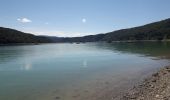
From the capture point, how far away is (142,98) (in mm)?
14195

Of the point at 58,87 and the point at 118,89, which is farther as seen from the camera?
the point at 58,87

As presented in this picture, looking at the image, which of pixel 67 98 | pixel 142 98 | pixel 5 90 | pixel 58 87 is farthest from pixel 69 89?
pixel 142 98

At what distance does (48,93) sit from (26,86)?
3921 millimetres

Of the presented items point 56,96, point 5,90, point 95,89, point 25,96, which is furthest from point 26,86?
point 95,89

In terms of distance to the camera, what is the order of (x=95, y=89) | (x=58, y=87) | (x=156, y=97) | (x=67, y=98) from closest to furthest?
(x=156, y=97) < (x=67, y=98) < (x=95, y=89) < (x=58, y=87)

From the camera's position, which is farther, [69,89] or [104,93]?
[69,89]

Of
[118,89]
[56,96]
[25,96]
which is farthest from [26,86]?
[118,89]

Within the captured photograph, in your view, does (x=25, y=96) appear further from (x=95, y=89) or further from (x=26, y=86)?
(x=95, y=89)

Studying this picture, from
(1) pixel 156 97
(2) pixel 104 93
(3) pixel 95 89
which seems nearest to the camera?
(1) pixel 156 97

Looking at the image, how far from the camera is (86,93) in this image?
18219 millimetres

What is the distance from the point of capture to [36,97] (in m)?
17.4

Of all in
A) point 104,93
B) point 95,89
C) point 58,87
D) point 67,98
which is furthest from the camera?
point 58,87

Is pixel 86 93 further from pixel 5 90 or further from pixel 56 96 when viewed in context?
pixel 5 90

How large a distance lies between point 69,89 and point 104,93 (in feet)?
11.1
